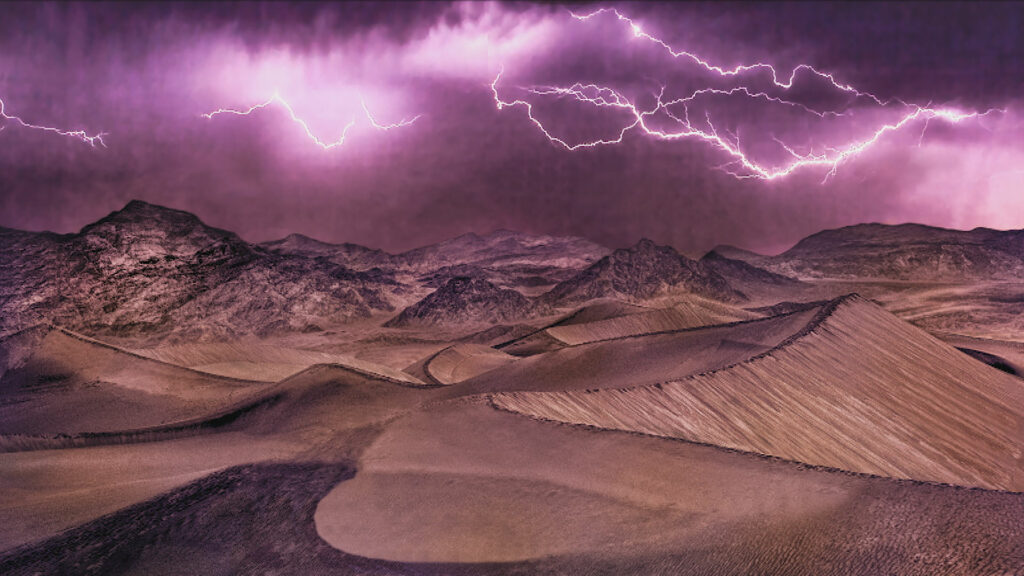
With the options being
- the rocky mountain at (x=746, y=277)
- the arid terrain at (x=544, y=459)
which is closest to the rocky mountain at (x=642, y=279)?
the rocky mountain at (x=746, y=277)

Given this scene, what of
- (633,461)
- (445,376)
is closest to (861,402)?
(633,461)

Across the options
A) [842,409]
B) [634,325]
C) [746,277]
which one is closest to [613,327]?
[634,325]

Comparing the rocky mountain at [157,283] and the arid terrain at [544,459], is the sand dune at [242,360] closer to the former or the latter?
the arid terrain at [544,459]

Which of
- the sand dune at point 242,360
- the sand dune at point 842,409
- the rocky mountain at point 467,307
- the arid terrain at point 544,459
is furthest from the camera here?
the rocky mountain at point 467,307

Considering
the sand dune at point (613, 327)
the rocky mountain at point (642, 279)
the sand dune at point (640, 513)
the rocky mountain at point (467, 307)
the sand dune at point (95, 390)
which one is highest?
Result: the sand dune at point (640, 513)

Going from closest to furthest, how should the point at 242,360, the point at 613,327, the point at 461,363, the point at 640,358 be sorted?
the point at 640,358, the point at 242,360, the point at 461,363, the point at 613,327

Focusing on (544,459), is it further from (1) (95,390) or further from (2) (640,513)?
(1) (95,390)
